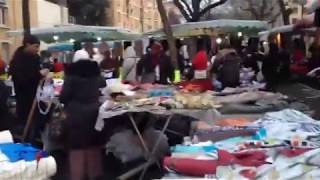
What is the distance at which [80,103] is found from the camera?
7.50 metres

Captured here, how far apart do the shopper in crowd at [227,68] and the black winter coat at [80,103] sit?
5052 millimetres

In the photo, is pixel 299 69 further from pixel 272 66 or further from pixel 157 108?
pixel 157 108

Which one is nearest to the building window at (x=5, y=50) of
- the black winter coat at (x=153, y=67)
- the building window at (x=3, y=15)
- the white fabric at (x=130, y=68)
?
the building window at (x=3, y=15)

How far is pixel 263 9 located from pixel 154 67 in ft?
128

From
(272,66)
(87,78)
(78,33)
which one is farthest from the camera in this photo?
(78,33)

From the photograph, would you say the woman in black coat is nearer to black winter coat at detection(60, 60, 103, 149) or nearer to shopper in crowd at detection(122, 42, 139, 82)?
shopper in crowd at detection(122, 42, 139, 82)

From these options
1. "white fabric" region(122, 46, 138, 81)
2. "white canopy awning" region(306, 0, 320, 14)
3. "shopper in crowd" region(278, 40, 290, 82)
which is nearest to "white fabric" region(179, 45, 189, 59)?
"white fabric" region(122, 46, 138, 81)

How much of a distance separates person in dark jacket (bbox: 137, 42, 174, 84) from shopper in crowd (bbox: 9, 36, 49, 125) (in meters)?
4.87

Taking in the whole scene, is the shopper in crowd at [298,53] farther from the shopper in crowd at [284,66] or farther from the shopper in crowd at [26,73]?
the shopper in crowd at [26,73]

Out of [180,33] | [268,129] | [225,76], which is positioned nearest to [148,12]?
[180,33]

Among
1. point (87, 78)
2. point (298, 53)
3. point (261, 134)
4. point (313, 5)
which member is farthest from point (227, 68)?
point (261, 134)

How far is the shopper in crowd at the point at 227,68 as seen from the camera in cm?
1229

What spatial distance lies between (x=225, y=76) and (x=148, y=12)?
9147 cm

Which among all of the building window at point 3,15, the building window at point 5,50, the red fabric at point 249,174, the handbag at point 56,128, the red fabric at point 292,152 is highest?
the building window at point 3,15
